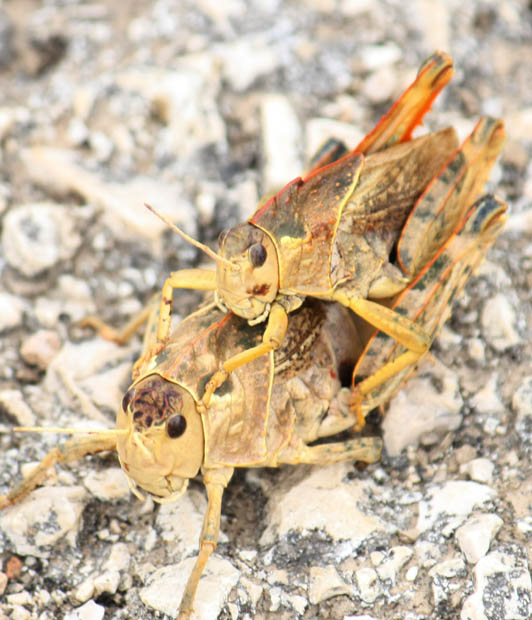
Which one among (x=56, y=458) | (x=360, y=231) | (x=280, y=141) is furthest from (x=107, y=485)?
(x=280, y=141)

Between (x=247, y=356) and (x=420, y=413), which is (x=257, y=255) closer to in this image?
(x=247, y=356)

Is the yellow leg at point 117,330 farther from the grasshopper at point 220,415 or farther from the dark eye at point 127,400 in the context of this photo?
the dark eye at point 127,400

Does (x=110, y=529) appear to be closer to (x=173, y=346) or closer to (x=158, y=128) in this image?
(x=173, y=346)

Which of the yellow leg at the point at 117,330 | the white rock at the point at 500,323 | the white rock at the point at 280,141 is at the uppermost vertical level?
the white rock at the point at 280,141

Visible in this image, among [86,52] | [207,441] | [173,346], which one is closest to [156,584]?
[207,441]

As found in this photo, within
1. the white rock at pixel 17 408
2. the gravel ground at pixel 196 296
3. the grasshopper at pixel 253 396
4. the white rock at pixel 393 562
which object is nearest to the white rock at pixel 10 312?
the gravel ground at pixel 196 296
